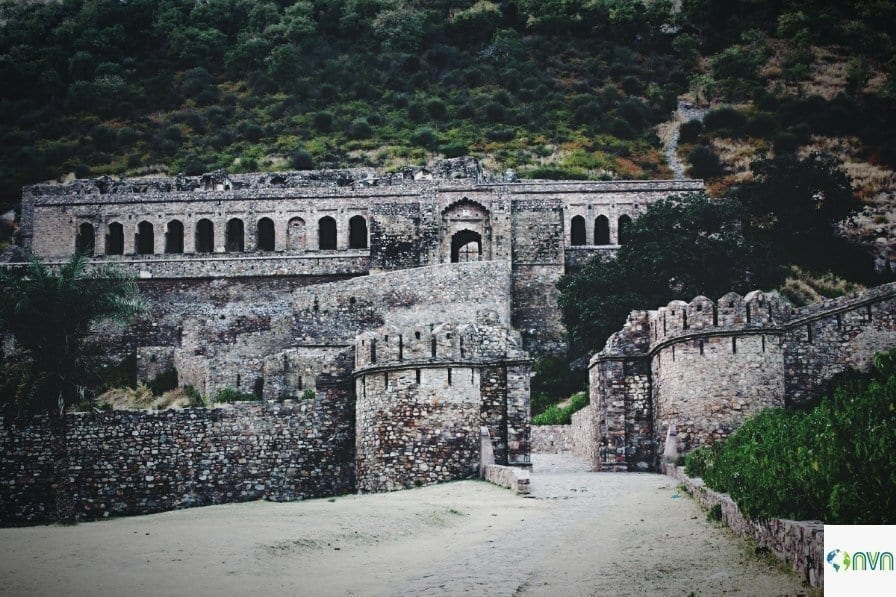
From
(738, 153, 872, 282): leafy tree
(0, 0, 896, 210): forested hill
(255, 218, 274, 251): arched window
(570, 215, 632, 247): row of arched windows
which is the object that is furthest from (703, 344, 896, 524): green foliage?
(0, 0, 896, 210): forested hill

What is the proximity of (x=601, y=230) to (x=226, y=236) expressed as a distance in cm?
1817

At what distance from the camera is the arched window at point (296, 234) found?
5816cm

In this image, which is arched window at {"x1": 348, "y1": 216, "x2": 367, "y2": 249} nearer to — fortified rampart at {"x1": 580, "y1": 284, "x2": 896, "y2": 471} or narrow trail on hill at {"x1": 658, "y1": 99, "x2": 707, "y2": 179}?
narrow trail on hill at {"x1": 658, "y1": 99, "x2": 707, "y2": 179}

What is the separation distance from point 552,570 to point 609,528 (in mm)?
3368

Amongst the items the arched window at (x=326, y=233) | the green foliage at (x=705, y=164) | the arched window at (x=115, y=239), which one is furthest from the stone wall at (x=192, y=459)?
the green foliage at (x=705, y=164)

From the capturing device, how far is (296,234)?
5831cm

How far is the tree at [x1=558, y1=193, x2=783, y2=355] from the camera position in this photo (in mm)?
41875

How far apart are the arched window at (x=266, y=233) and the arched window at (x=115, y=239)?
22.5ft

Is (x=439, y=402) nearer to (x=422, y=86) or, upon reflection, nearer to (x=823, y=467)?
(x=823, y=467)

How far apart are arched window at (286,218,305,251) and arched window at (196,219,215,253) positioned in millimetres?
3869

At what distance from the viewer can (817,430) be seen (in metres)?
19.5

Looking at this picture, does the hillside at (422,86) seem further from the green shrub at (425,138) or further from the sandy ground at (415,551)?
the sandy ground at (415,551)

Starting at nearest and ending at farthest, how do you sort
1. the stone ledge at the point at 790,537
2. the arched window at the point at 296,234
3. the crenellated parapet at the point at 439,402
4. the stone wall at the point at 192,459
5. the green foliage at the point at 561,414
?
the stone ledge at the point at 790,537, the crenellated parapet at the point at 439,402, the stone wall at the point at 192,459, the green foliage at the point at 561,414, the arched window at the point at 296,234

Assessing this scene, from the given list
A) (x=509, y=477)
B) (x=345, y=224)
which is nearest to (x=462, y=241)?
(x=345, y=224)
